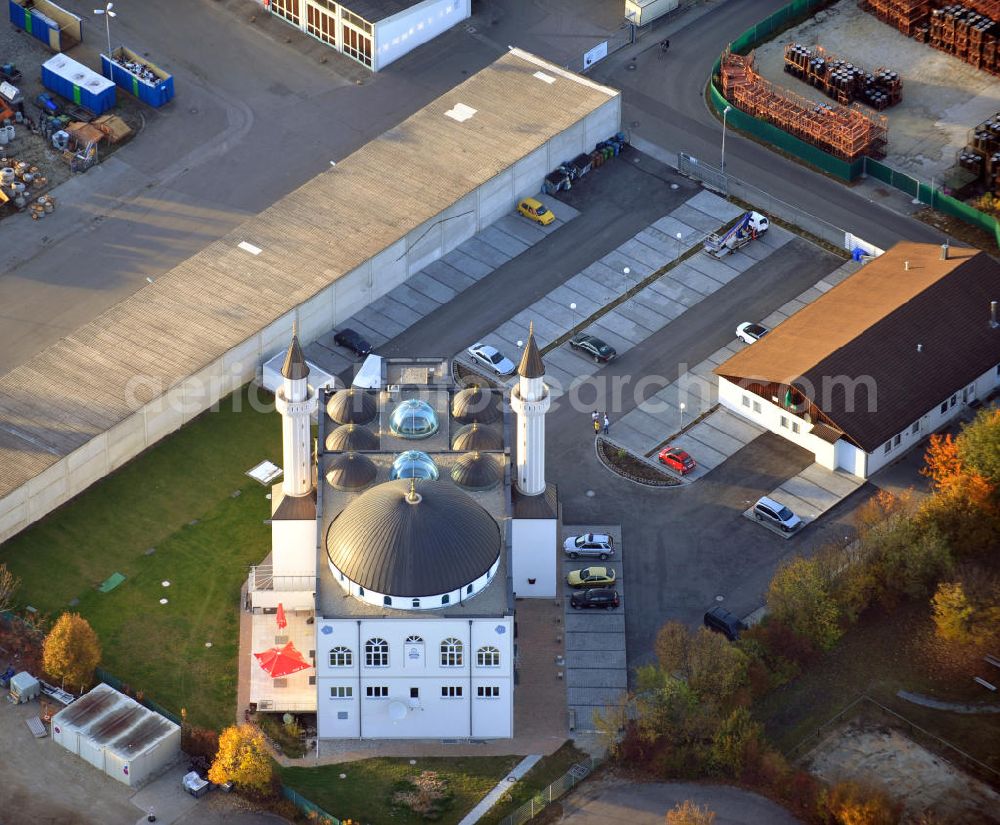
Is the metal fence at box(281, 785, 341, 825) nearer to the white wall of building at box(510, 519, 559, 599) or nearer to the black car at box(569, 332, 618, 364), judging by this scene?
the white wall of building at box(510, 519, 559, 599)

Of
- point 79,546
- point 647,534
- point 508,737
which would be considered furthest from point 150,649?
point 647,534

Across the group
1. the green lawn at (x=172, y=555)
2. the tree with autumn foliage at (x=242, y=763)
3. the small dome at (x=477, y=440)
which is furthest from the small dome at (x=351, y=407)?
the tree with autumn foliage at (x=242, y=763)

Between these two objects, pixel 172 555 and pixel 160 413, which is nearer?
pixel 172 555

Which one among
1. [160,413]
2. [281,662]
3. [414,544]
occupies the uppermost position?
[414,544]

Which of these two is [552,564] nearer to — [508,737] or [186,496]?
[508,737]

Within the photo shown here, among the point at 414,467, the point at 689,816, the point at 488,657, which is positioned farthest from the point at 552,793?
the point at 414,467

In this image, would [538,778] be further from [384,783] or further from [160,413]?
[160,413]

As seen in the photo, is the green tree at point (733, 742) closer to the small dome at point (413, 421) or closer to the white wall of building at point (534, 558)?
the white wall of building at point (534, 558)

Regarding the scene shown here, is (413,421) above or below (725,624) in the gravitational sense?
above
